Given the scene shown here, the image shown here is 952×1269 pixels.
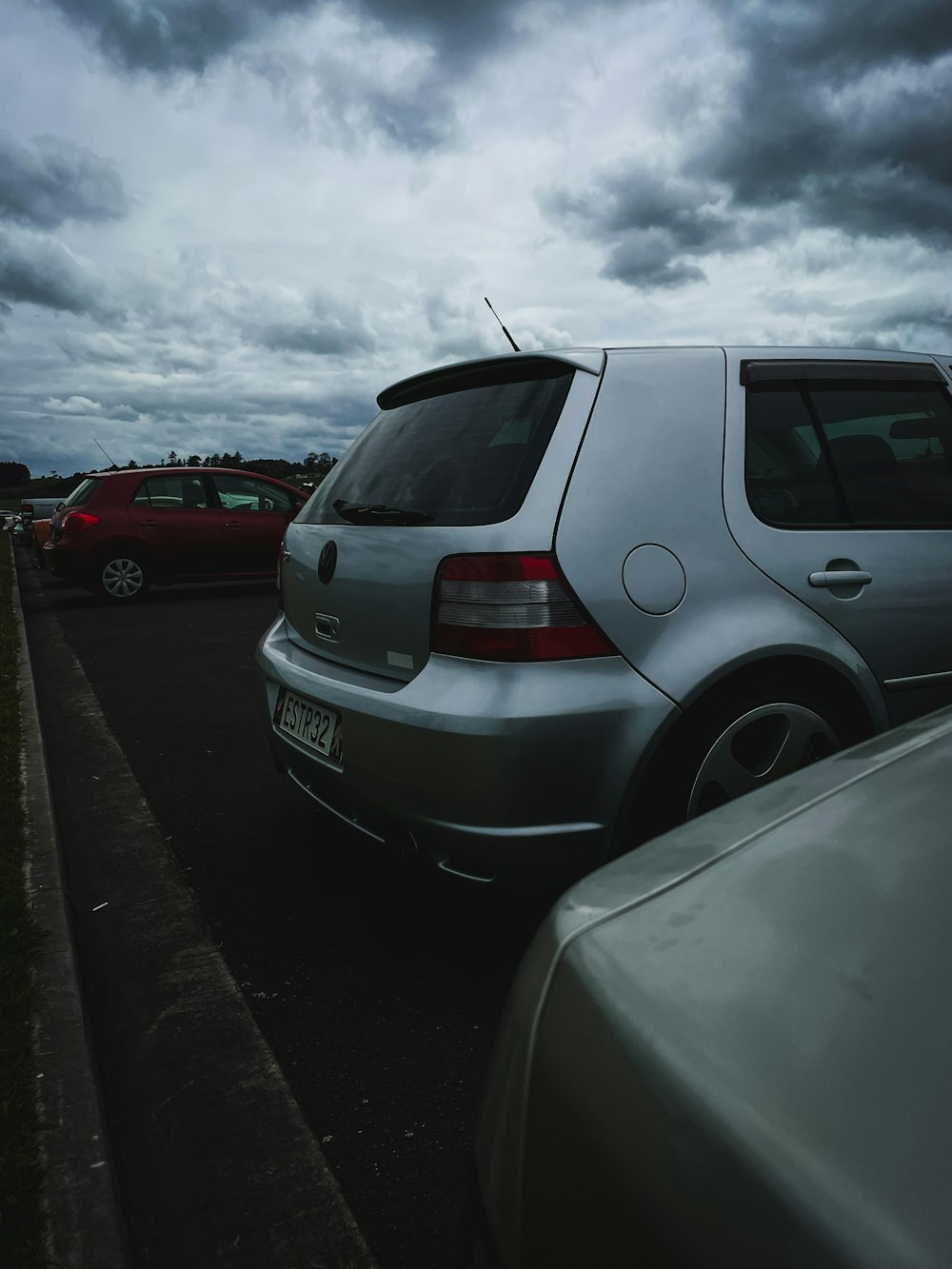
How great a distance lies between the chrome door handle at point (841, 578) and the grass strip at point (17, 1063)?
89.4 inches

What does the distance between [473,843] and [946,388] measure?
222cm

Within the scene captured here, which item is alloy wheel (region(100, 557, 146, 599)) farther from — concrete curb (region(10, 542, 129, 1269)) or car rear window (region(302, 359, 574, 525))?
car rear window (region(302, 359, 574, 525))

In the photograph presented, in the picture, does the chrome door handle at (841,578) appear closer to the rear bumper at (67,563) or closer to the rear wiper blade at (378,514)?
the rear wiper blade at (378,514)

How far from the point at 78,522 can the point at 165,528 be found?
1037 mm

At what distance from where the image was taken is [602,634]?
2.28 m

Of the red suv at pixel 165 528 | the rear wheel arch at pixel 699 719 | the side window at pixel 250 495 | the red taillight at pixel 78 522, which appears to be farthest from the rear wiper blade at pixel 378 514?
the side window at pixel 250 495

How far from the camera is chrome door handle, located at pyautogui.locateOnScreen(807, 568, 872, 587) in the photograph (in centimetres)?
258

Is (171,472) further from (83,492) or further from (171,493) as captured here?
(83,492)

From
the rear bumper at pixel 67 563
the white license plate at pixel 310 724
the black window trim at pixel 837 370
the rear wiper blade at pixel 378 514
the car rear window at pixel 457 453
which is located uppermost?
the black window trim at pixel 837 370

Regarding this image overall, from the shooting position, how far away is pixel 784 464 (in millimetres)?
2689

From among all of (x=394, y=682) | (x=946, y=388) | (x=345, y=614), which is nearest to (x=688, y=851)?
(x=394, y=682)

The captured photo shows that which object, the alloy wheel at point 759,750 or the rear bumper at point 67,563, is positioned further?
the rear bumper at point 67,563

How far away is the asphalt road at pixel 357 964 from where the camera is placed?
1969 mm

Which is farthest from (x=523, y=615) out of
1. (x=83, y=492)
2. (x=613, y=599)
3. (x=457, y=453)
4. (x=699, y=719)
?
(x=83, y=492)
